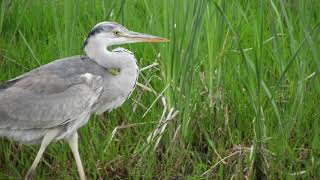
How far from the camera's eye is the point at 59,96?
4.16 m

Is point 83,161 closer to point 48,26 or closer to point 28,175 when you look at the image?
point 28,175

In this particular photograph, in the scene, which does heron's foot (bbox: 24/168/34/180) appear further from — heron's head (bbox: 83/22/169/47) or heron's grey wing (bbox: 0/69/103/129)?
heron's head (bbox: 83/22/169/47)

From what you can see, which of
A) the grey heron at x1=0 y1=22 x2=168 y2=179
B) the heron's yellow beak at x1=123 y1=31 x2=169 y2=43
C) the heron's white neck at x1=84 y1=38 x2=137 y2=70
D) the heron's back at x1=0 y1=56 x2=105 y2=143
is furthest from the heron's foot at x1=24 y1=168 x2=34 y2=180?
the heron's yellow beak at x1=123 y1=31 x2=169 y2=43

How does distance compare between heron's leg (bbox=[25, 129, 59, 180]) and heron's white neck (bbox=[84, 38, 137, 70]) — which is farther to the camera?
heron's white neck (bbox=[84, 38, 137, 70])

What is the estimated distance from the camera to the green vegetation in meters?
4.06

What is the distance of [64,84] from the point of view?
4.15m

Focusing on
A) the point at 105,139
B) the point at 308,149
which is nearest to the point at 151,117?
the point at 105,139

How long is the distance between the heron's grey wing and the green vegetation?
0.28 metres

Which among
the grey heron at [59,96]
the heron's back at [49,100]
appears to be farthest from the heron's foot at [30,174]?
the heron's back at [49,100]

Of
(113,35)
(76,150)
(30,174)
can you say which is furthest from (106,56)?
(30,174)

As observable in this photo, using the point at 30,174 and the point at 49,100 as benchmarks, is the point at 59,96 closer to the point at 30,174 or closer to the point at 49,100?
the point at 49,100

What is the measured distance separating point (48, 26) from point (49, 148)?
0.98m

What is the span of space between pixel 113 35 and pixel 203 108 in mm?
649

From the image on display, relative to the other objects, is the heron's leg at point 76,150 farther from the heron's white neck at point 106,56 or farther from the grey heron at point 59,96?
the heron's white neck at point 106,56
